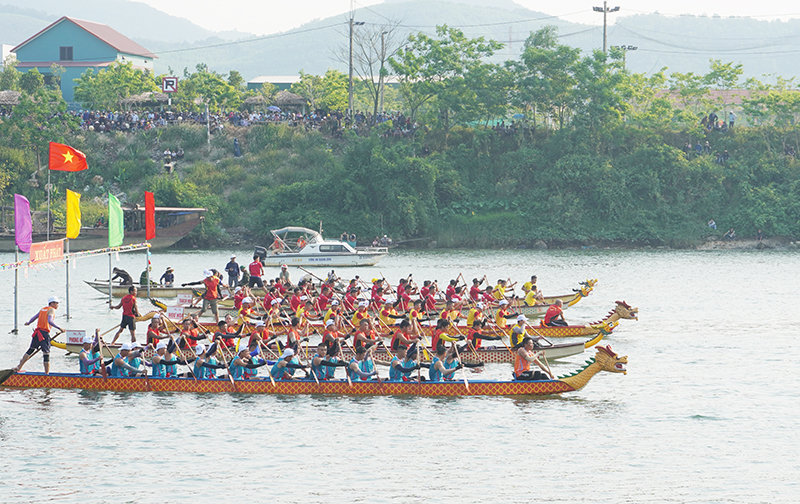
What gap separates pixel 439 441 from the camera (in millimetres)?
18844

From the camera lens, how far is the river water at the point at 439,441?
52.7ft

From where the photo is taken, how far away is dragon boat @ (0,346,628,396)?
21.4 meters

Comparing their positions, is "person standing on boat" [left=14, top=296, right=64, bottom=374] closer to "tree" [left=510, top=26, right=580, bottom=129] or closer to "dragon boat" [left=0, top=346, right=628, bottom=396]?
"dragon boat" [left=0, top=346, right=628, bottom=396]

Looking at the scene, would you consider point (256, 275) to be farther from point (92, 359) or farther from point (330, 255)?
point (330, 255)

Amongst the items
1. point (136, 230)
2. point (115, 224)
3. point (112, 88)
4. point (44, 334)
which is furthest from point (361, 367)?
point (112, 88)

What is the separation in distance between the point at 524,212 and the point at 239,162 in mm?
24427

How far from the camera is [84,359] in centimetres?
2236

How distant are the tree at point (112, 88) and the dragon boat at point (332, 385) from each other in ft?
221

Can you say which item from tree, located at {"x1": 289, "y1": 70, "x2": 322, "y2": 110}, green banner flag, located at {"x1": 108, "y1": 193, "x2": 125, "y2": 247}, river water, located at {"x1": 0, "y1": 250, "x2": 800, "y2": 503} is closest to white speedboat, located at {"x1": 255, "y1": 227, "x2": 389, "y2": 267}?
green banner flag, located at {"x1": 108, "y1": 193, "x2": 125, "y2": 247}

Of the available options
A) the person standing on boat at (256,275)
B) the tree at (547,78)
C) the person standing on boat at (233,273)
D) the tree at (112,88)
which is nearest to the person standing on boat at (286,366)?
the person standing on boat at (256,275)

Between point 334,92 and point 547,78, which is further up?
point 334,92

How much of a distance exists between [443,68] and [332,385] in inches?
2278

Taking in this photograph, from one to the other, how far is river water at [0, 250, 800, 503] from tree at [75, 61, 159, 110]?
62317mm

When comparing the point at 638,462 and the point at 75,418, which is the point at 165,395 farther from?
the point at 638,462
